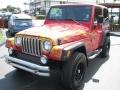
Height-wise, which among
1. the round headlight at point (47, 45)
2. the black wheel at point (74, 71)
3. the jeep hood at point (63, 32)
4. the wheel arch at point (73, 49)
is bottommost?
the black wheel at point (74, 71)

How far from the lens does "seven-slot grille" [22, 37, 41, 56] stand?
5.10m

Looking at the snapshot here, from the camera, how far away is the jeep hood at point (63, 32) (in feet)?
16.9

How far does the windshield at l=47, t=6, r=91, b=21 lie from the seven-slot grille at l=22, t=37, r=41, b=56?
173cm

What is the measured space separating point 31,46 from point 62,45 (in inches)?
28.9

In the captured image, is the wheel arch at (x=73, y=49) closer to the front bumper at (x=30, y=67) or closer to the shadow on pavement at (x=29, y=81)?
the front bumper at (x=30, y=67)

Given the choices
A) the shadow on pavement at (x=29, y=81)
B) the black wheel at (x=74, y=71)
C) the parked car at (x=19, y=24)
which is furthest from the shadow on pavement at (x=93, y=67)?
the parked car at (x=19, y=24)

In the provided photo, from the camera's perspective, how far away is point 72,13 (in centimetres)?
657

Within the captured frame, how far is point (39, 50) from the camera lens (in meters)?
5.08

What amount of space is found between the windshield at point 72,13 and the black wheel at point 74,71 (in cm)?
141

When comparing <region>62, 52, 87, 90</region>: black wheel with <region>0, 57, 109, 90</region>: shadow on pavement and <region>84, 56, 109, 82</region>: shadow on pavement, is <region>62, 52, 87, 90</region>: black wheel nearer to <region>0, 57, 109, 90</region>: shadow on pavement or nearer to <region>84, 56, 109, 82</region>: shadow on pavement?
<region>0, 57, 109, 90</region>: shadow on pavement

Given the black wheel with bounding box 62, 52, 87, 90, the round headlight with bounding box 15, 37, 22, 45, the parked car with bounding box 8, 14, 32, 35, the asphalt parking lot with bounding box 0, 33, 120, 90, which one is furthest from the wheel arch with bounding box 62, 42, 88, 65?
the parked car with bounding box 8, 14, 32, 35

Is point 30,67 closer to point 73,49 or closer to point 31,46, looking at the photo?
point 31,46

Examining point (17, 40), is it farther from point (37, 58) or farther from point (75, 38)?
point (75, 38)

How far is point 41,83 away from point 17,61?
91 cm
